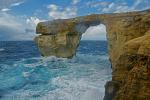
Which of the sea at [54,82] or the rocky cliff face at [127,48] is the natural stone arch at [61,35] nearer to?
the rocky cliff face at [127,48]

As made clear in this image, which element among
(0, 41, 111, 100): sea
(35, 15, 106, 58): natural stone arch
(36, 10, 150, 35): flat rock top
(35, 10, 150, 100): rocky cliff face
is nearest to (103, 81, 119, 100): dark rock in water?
(35, 10, 150, 100): rocky cliff face

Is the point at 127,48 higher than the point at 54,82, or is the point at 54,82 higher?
the point at 127,48

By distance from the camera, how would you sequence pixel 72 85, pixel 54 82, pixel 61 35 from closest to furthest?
1. pixel 72 85
2. pixel 54 82
3. pixel 61 35

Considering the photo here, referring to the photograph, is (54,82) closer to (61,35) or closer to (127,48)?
(127,48)

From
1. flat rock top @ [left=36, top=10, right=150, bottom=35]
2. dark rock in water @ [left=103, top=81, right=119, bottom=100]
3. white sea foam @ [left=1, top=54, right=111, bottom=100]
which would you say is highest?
flat rock top @ [left=36, top=10, right=150, bottom=35]

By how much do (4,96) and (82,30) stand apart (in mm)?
18970

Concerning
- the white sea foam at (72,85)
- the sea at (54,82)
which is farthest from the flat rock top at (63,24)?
the white sea foam at (72,85)

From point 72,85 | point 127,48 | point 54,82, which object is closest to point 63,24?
point 54,82

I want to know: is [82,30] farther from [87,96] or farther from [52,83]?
[87,96]

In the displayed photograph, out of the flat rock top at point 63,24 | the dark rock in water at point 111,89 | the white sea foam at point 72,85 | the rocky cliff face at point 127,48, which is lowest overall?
the white sea foam at point 72,85

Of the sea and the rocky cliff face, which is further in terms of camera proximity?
the sea

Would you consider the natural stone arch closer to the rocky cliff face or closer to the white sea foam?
the rocky cliff face

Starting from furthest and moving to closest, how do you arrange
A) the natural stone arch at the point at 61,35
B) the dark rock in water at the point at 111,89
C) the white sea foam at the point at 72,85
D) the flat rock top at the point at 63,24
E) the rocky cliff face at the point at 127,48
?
the natural stone arch at the point at 61,35, the flat rock top at the point at 63,24, the white sea foam at the point at 72,85, the dark rock in water at the point at 111,89, the rocky cliff face at the point at 127,48

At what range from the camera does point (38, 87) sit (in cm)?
1970
